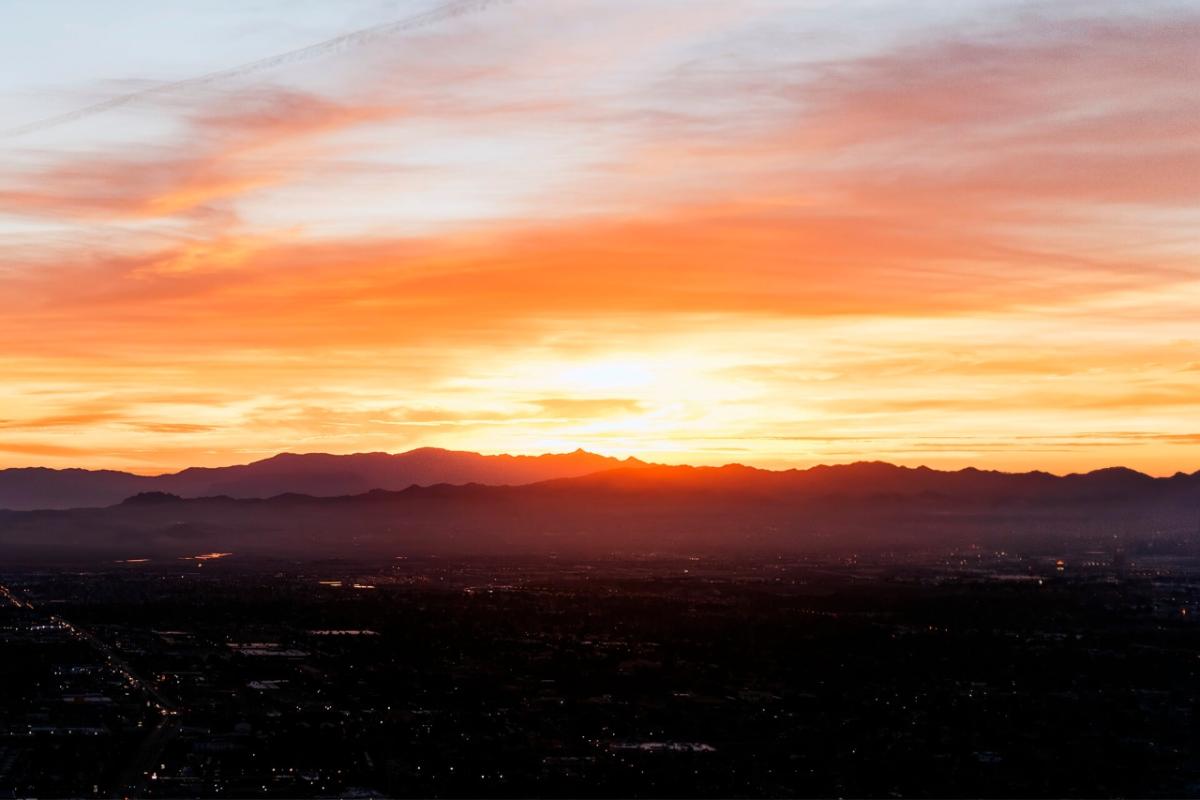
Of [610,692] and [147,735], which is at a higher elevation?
[610,692]

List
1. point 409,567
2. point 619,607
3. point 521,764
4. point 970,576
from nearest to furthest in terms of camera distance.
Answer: point 521,764 < point 619,607 < point 970,576 < point 409,567

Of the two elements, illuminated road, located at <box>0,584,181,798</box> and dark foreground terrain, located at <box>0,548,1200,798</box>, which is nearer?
illuminated road, located at <box>0,584,181,798</box>

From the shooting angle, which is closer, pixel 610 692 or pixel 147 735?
pixel 147 735

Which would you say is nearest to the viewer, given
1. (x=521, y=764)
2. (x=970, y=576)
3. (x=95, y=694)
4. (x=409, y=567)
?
(x=521, y=764)

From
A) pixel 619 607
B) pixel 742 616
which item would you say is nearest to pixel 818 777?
pixel 742 616

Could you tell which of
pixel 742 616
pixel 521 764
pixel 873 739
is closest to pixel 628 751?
pixel 521 764

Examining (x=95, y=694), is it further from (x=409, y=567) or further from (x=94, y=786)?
(x=409, y=567)

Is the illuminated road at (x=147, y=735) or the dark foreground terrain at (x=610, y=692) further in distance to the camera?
the dark foreground terrain at (x=610, y=692)

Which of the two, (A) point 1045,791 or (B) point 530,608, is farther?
(B) point 530,608
